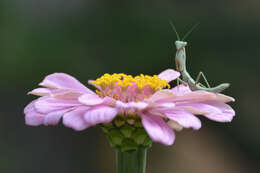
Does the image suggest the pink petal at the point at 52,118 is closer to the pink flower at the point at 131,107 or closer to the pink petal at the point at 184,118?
the pink flower at the point at 131,107

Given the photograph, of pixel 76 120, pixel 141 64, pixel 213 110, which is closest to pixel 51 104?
pixel 76 120

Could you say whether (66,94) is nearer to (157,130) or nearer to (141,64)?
(157,130)

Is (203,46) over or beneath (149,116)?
over

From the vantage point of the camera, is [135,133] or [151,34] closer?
[135,133]

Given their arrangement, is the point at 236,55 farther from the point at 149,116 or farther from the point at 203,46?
the point at 149,116
